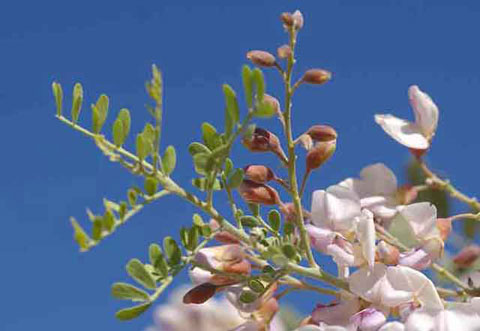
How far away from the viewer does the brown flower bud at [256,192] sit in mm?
957

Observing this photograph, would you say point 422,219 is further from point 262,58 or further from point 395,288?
point 262,58

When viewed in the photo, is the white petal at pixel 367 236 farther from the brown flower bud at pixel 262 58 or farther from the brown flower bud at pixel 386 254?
the brown flower bud at pixel 262 58

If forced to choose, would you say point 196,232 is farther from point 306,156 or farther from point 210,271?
point 306,156

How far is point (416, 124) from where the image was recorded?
1.13 metres

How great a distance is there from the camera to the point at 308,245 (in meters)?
0.89

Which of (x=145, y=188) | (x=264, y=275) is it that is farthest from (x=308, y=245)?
(x=145, y=188)

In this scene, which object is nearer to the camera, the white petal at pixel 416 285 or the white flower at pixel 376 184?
the white petal at pixel 416 285

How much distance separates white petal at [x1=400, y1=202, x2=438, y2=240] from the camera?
97 centimetres

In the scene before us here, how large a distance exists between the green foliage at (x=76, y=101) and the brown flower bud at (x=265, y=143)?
154 millimetres

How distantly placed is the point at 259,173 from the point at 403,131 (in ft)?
0.80

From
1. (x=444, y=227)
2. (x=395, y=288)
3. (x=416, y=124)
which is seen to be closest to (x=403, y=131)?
(x=416, y=124)

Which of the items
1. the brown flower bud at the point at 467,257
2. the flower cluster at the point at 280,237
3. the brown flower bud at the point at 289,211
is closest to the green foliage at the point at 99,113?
the flower cluster at the point at 280,237

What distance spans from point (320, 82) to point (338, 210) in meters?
0.12

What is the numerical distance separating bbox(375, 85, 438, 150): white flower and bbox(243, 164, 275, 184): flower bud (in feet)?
0.70
